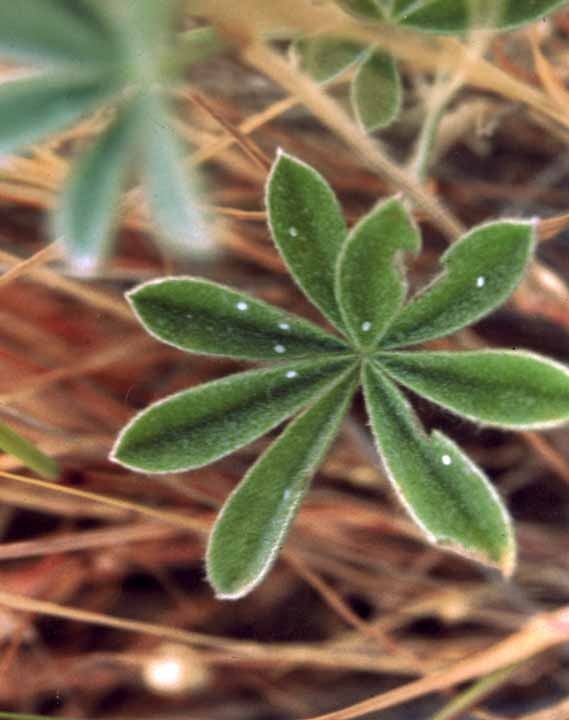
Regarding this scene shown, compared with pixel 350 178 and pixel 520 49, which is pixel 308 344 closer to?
pixel 350 178

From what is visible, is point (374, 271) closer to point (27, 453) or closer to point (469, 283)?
point (469, 283)

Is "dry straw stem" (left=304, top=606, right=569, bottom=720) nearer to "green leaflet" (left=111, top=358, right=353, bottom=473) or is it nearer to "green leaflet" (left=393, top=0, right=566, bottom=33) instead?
"green leaflet" (left=111, top=358, right=353, bottom=473)

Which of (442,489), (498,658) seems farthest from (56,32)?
(498,658)

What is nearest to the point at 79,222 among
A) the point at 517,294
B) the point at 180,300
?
the point at 180,300

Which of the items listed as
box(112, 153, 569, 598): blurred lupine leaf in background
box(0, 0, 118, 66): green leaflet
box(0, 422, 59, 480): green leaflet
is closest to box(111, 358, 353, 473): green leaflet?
box(112, 153, 569, 598): blurred lupine leaf in background

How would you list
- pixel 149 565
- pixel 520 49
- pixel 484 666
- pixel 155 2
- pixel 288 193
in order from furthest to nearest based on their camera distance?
1. pixel 149 565
2. pixel 520 49
3. pixel 484 666
4. pixel 288 193
5. pixel 155 2

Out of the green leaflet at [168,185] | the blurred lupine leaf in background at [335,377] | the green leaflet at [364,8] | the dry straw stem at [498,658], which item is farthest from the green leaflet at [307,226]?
the dry straw stem at [498,658]
